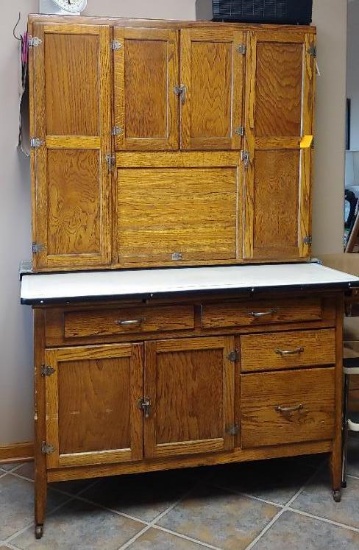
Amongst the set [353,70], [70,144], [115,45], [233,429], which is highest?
[353,70]

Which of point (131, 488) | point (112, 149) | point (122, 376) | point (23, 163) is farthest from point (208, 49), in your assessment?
point (131, 488)

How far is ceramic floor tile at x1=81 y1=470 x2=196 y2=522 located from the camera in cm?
251

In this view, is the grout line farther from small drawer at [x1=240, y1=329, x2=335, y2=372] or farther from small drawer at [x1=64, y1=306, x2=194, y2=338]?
small drawer at [x1=64, y1=306, x2=194, y2=338]

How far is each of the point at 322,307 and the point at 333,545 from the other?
817 mm

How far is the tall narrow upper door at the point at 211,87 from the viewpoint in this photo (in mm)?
2619

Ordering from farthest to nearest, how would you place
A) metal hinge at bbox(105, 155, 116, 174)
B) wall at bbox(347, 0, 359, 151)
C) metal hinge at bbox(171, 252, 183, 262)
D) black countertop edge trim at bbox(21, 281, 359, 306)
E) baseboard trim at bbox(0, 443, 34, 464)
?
1. wall at bbox(347, 0, 359, 151)
2. baseboard trim at bbox(0, 443, 34, 464)
3. metal hinge at bbox(171, 252, 183, 262)
4. metal hinge at bbox(105, 155, 116, 174)
5. black countertop edge trim at bbox(21, 281, 359, 306)

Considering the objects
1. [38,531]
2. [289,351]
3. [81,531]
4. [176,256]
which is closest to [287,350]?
[289,351]

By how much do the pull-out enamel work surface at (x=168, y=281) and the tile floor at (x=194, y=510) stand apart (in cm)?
82

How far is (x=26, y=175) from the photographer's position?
2.80 m

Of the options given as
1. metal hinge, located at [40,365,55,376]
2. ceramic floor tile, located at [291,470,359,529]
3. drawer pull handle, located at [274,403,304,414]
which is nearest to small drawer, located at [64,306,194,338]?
metal hinge, located at [40,365,55,376]

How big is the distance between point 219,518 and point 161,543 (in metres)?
0.26

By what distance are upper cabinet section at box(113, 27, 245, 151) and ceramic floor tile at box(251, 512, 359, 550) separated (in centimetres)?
143

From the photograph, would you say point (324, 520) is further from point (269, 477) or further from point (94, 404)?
point (94, 404)

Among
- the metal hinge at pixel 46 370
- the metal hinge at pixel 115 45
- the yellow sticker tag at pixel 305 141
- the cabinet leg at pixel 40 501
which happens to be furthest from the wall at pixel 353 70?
the cabinet leg at pixel 40 501
